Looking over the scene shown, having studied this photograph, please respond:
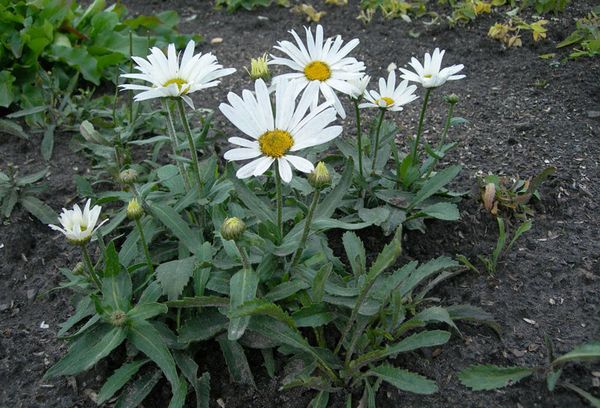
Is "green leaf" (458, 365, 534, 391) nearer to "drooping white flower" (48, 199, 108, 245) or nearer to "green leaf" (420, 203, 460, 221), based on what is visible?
"green leaf" (420, 203, 460, 221)

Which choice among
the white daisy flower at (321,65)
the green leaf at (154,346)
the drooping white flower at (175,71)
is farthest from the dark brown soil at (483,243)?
the drooping white flower at (175,71)

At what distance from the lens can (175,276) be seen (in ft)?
6.71

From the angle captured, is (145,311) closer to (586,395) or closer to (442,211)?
(442,211)

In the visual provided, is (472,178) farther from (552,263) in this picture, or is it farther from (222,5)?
(222,5)

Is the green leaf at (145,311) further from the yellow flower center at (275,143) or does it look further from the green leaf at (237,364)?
the yellow flower center at (275,143)

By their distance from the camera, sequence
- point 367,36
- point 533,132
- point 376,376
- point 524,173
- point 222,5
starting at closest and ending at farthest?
1. point 376,376
2. point 524,173
3. point 533,132
4. point 367,36
5. point 222,5

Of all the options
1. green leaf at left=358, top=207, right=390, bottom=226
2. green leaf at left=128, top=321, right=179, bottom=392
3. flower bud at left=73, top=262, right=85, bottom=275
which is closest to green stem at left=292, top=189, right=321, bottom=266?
green leaf at left=358, top=207, right=390, bottom=226

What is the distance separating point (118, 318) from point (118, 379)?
0.22m

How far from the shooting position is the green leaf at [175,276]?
201cm

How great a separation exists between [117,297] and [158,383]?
35 cm

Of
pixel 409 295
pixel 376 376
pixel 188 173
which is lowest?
pixel 376 376

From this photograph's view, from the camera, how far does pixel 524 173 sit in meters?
2.81

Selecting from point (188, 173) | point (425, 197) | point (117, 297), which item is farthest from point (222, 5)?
point (117, 297)

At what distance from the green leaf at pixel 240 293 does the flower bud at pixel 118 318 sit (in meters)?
0.35
